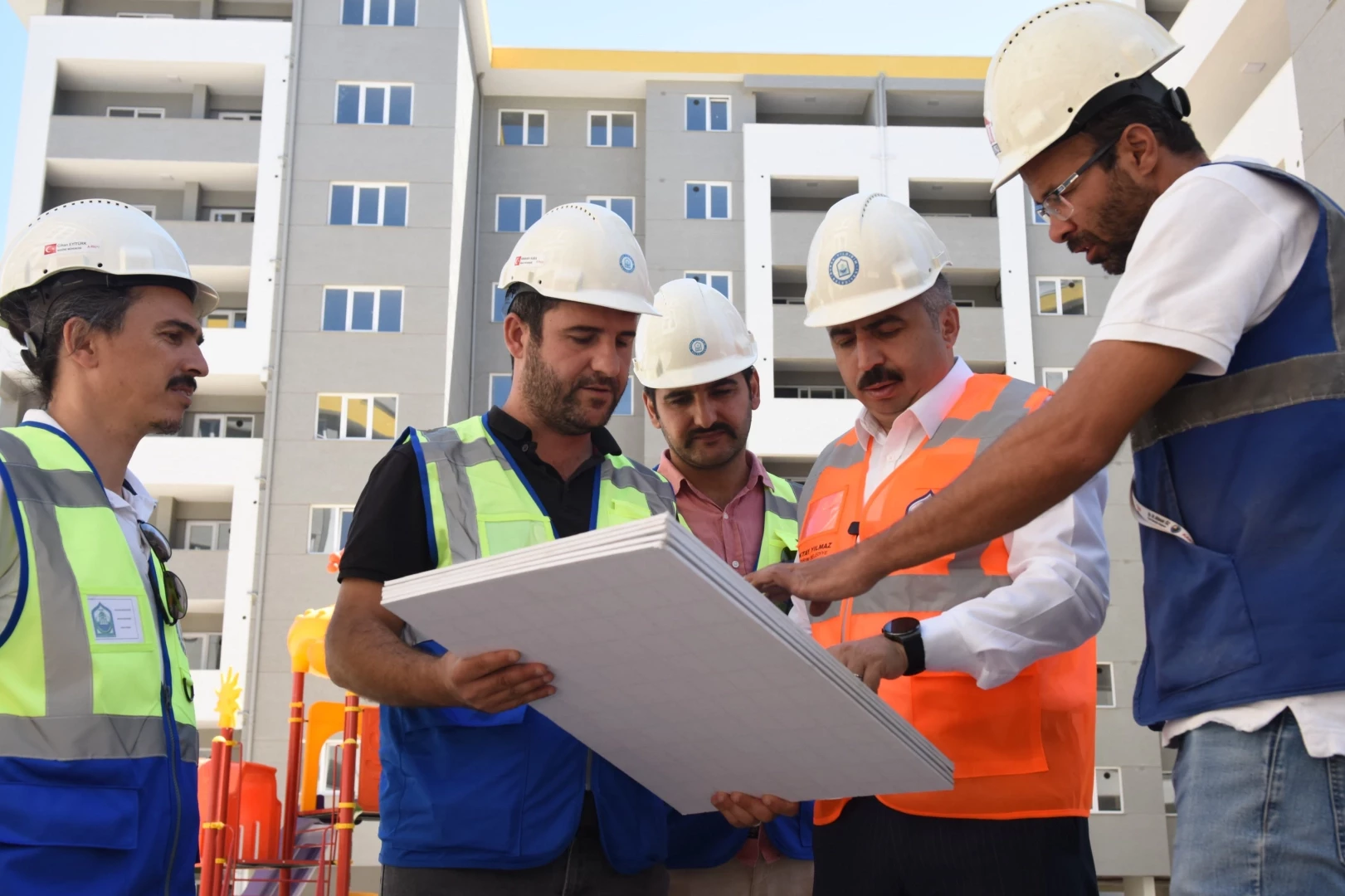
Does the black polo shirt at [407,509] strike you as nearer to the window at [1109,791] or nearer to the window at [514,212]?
the window at [1109,791]

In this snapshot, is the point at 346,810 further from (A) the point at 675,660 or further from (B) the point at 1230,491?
(B) the point at 1230,491

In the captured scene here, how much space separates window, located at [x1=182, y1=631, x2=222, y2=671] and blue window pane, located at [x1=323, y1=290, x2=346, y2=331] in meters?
6.64

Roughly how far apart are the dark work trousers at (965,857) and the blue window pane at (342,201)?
2484cm

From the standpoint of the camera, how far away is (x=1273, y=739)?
6.06 feet

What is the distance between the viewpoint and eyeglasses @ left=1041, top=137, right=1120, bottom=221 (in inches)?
91.0

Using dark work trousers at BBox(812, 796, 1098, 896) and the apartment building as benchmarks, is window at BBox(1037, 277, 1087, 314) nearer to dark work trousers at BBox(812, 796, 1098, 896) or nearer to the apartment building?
the apartment building

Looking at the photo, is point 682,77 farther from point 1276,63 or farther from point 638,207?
point 1276,63

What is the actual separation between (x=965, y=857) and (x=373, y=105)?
26.0 metres

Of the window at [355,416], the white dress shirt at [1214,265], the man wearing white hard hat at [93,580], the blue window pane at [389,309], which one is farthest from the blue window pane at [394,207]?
the white dress shirt at [1214,265]

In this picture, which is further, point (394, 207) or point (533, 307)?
point (394, 207)

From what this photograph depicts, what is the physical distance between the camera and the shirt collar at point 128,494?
3.08m

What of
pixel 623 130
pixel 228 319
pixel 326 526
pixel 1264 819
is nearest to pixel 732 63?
pixel 623 130

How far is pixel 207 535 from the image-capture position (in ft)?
86.8

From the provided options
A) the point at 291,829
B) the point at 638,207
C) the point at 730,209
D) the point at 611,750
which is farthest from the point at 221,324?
the point at 611,750
